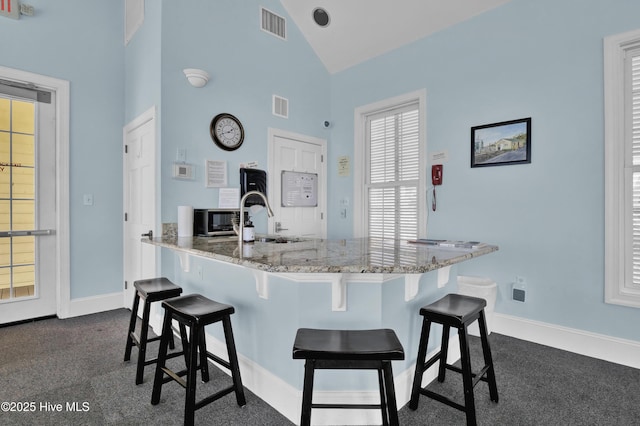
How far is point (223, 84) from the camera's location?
11.1 feet

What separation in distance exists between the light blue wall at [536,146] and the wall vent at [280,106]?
1542 mm

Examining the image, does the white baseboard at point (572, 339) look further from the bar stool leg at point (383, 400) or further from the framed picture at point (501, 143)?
the bar stool leg at point (383, 400)

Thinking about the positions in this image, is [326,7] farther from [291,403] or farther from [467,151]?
[291,403]

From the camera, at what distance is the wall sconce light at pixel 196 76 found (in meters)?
3.03

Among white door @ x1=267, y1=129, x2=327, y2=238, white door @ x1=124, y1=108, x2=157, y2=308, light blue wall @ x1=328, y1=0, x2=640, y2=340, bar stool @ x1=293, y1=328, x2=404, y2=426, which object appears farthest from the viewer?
white door @ x1=267, y1=129, x2=327, y2=238

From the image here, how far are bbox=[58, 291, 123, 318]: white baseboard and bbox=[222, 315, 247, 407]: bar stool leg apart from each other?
2591 mm

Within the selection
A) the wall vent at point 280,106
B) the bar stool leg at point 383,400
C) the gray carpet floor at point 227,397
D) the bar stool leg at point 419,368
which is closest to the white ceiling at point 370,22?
the wall vent at point 280,106

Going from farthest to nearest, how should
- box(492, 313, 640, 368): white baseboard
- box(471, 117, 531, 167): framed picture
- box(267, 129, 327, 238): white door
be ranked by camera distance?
box(267, 129, 327, 238): white door
box(471, 117, 531, 167): framed picture
box(492, 313, 640, 368): white baseboard

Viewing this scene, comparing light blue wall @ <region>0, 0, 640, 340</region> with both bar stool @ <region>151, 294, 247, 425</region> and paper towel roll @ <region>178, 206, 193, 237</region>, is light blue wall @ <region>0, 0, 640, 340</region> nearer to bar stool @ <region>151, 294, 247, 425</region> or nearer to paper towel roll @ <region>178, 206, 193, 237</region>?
paper towel roll @ <region>178, 206, 193, 237</region>

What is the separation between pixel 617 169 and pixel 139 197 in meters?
4.27

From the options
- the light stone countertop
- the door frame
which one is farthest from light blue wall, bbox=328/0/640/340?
the door frame

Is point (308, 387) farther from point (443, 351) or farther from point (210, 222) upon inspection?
point (210, 222)

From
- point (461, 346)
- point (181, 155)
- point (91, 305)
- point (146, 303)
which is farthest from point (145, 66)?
point (461, 346)

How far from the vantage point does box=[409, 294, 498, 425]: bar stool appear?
5.37 ft
